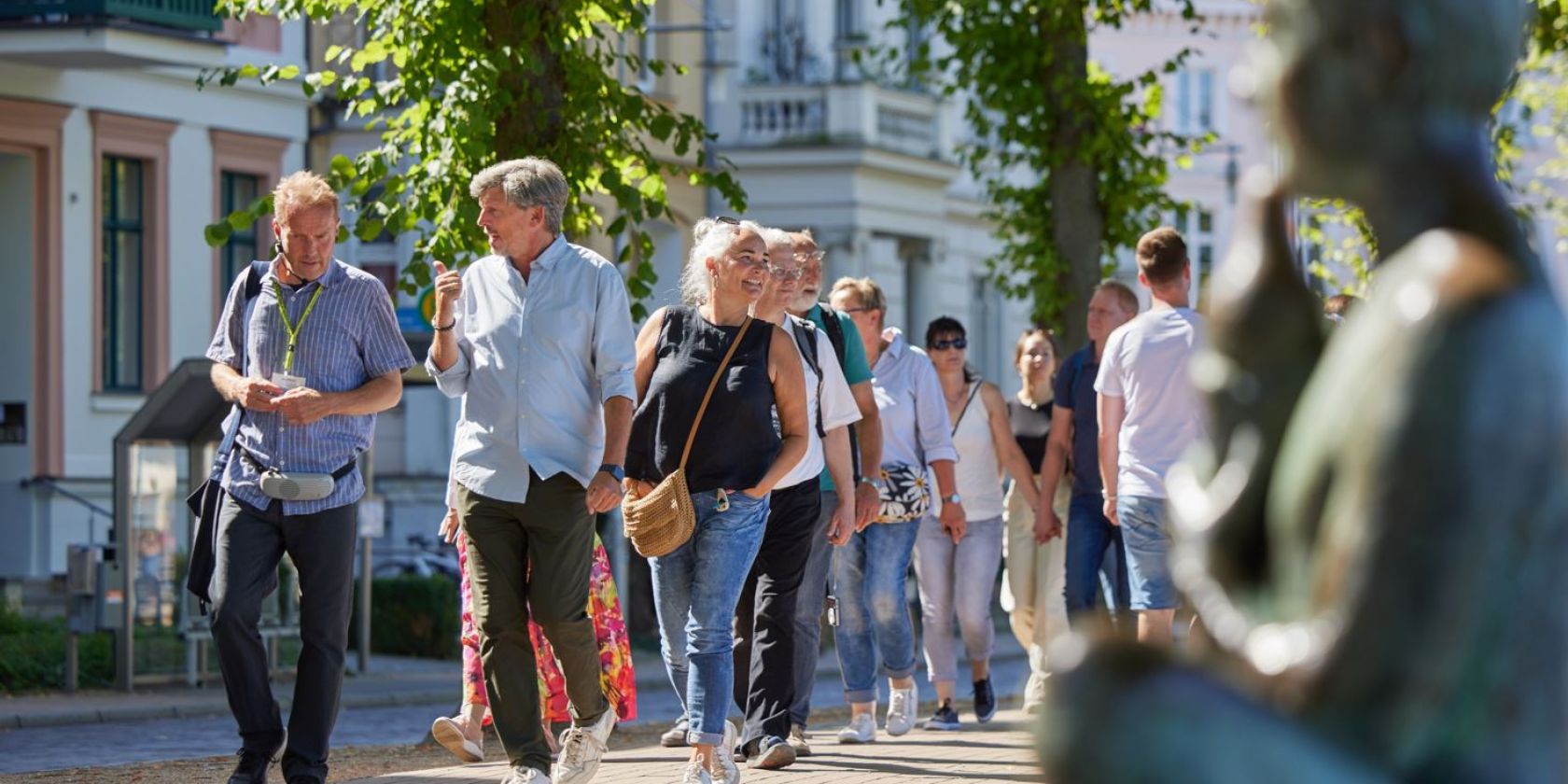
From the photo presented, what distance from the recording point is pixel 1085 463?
39.4 ft

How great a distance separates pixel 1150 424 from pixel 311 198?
3.14 m

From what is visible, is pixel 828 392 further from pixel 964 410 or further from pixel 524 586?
pixel 964 410

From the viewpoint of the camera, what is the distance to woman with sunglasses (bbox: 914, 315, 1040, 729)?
13328 mm

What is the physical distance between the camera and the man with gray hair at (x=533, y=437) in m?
8.90

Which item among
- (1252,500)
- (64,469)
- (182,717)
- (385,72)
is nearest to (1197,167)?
(385,72)

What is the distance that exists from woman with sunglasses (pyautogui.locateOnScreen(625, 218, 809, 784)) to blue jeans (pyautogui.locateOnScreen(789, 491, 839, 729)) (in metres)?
1.06

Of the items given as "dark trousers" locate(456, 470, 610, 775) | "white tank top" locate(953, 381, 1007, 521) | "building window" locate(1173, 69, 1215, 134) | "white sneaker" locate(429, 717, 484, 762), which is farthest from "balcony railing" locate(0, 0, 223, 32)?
"building window" locate(1173, 69, 1215, 134)

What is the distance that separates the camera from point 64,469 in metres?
28.5

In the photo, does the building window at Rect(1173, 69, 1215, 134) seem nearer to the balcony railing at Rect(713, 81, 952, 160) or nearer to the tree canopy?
the balcony railing at Rect(713, 81, 952, 160)

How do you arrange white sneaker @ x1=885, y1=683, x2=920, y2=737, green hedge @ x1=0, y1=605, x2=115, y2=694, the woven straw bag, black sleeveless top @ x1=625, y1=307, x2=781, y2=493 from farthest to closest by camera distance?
green hedge @ x1=0, y1=605, x2=115, y2=694, white sneaker @ x1=885, y1=683, x2=920, y2=737, black sleeveless top @ x1=625, y1=307, x2=781, y2=493, the woven straw bag

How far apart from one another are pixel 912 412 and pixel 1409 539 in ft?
33.6

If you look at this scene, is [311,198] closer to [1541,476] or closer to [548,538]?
[548,538]

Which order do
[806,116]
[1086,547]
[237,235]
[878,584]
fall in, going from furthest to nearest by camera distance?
[806,116] → [237,235] → [878,584] → [1086,547]

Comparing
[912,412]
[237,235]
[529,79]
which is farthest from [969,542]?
[237,235]
